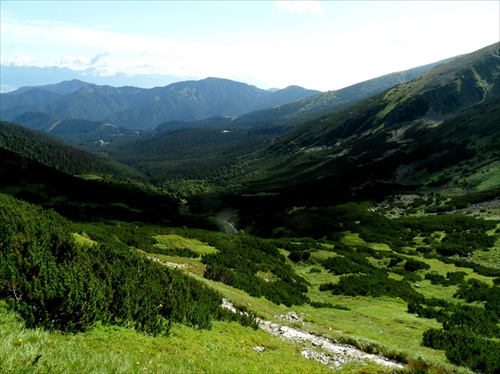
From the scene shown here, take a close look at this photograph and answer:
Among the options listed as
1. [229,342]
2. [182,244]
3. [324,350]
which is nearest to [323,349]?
[324,350]

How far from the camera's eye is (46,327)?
36.4 feet

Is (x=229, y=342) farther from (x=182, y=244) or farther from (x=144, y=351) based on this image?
(x=182, y=244)

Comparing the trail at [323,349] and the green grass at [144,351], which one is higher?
the green grass at [144,351]

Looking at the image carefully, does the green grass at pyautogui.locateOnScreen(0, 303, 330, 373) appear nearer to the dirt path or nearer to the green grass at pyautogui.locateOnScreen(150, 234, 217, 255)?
the dirt path

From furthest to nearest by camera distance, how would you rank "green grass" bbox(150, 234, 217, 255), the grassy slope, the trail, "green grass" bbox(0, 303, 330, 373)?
"green grass" bbox(150, 234, 217, 255) → the trail → the grassy slope → "green grass" bbox(0, 303, 330, 373)

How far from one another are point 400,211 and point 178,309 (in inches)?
3279

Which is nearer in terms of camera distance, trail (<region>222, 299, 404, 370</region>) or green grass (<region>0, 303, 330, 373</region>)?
green grass (<region>0, 303, 330, 373</region>)

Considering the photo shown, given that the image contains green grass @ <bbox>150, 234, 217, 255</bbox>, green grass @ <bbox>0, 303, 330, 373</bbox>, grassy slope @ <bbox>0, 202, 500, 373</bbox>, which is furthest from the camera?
green grass @ <bbox>150, 234, 217, 255</bbox>

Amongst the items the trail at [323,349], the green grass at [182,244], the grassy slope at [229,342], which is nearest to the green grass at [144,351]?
the grassy slope at [229,342]

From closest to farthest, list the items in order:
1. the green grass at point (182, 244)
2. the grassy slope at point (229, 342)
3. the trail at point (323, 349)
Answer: the grassy slope at point (229, 342)
the trail at point (323, 349)
the green grass at point (182, 244)

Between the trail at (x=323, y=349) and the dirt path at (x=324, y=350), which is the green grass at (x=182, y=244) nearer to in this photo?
the trail at (x=323, y=349)

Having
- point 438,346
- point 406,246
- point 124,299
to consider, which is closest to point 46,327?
point 124,299

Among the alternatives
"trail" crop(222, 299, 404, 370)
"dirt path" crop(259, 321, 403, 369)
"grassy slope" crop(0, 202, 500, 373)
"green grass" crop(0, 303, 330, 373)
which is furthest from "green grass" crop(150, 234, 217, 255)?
"green grass" crop(0, 303, 330, 373)

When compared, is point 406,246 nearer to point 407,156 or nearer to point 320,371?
point 320,371
